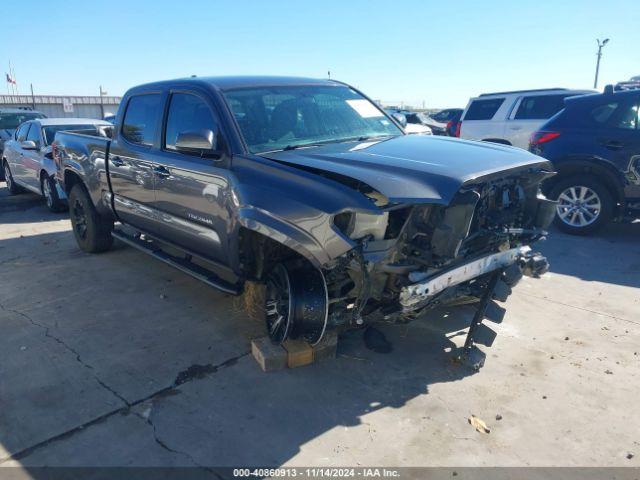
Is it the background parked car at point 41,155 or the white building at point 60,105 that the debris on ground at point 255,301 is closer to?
the background parked car at point 41,155

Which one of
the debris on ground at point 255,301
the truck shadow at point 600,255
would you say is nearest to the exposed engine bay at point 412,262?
the debris on ground at point 255,301

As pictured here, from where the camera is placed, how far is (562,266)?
5.98m

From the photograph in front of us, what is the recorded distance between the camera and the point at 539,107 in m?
10.8

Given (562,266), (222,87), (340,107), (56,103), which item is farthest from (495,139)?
(56,103)

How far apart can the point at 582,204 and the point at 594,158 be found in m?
0.66

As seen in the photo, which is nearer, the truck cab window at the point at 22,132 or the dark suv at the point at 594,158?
the dark suv at the point at 594,158

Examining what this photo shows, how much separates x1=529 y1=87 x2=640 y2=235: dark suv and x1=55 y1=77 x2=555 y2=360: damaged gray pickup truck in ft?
11.0

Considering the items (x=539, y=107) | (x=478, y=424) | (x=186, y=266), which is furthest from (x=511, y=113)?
(x=478, y=424)

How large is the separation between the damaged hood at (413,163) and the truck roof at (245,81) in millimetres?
913

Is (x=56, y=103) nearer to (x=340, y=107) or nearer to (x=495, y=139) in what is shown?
(x=495, y=139)

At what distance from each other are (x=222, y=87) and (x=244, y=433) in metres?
2.70

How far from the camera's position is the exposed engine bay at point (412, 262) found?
10.1 feet

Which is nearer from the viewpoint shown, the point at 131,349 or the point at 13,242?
the point at 131,349

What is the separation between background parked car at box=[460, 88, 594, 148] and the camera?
10.7m
